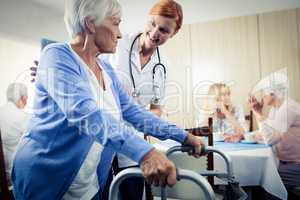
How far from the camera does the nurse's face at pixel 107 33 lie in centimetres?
80

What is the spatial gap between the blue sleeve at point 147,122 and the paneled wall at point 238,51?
154 cm

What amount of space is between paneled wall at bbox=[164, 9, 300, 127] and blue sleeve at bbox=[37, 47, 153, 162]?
1.80 metres

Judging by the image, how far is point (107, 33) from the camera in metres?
0.81

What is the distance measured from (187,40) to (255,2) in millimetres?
663

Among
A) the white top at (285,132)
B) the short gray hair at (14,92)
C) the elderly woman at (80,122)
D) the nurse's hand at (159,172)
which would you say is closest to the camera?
the nurse's hand at (159,172)

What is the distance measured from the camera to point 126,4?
76.0 inches

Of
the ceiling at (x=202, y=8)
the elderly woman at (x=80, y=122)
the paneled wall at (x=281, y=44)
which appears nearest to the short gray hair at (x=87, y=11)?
the elderly woman at (x=80, y=122)

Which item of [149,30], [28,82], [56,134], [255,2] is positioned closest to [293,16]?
[255,2]

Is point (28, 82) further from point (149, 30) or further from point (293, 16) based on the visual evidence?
point (293, 16)

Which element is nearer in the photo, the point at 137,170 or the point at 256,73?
the point at 137,170

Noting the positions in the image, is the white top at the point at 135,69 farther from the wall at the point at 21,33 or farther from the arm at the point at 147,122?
the wall at the point at 21,33

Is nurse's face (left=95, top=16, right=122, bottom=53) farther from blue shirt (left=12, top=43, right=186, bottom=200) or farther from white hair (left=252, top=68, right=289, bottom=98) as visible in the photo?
white hair (left=252, top=68, right=289, bottom=98)

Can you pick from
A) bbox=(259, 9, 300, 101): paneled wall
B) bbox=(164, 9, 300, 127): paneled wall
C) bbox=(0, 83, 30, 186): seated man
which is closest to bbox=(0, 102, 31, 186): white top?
bbox=(0, 83, 30, 186): seated man

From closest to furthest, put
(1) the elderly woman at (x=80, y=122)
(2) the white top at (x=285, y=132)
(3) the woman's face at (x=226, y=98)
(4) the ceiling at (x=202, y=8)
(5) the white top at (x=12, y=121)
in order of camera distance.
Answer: (1) the elderly woman at (x=80, y=122) < (5) the white top at (x=12, y=121) < (2) the white top at (x=285, y=132) < (4) the ceiling at (x=202, y=8) < (3) the woman's face at (x=226, y=98)
